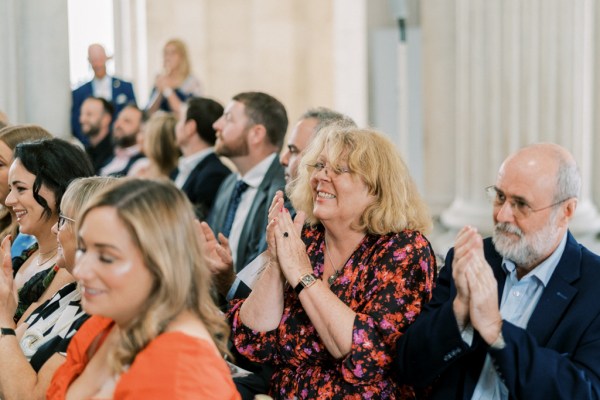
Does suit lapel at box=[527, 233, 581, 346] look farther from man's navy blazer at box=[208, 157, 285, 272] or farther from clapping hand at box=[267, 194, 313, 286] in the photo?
man's navy blazer at box=[208, 157, 285, 272]

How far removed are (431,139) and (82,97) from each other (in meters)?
3.45

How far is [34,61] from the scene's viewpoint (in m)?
5.78

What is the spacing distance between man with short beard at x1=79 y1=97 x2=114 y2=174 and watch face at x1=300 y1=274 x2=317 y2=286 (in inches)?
216

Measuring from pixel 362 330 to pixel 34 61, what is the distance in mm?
3436

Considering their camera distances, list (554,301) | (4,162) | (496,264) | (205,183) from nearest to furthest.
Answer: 1. (554,301)
2. (496,264)
3. (4,162)
4. (205,183)

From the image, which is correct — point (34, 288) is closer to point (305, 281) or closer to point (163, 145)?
point (305, 281)

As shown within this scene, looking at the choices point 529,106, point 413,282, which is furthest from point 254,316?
point 529,106

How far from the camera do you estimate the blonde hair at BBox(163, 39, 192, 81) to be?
9.54 meters

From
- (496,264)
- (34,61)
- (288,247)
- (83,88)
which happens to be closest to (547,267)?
(496,264)

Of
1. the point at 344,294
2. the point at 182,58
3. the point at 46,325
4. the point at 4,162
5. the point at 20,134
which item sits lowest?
the point at 46,325

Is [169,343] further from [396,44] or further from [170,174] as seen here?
[396,44]

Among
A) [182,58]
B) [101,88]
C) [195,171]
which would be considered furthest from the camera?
[182,58]

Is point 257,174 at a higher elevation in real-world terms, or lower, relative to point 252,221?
higher

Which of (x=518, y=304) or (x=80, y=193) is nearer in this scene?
(x=518, y=304)
